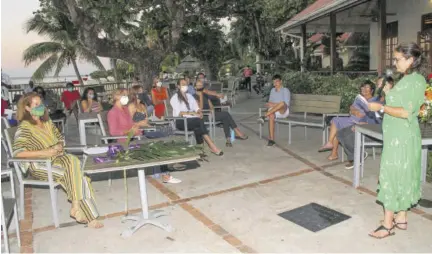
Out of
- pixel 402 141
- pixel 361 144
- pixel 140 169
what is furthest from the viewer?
pixel 361 144

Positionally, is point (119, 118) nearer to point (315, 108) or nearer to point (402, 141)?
point (402, 141)

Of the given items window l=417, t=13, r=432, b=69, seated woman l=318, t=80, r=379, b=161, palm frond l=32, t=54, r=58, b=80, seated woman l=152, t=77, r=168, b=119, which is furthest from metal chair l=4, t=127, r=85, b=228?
palm frond l=32, t=54, r=58, b=80

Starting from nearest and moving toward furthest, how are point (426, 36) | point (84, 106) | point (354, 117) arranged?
point (354, 117) < point (84, 106) < point (426, 36)

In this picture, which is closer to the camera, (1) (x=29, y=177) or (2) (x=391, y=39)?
(1) (x=29, y=177)

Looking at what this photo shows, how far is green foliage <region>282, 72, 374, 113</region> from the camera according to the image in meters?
9.72

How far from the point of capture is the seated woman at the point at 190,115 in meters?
6.69

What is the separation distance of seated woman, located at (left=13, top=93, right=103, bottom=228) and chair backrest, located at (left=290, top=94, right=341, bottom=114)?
4.59 m

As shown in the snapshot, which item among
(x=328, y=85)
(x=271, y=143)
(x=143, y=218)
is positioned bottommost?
(x=143, y=218)

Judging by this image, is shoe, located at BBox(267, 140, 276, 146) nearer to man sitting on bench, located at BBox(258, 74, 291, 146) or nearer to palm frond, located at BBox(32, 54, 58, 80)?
man sitting on bench, located at BBox(258, 74, 291, 146)

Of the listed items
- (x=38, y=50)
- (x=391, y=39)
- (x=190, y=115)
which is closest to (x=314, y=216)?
(x=190, y=115)

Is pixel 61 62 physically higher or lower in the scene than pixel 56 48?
lower

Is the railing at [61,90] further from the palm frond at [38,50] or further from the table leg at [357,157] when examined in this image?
the table leg at [357,157]

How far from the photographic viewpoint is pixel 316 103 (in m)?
7.50

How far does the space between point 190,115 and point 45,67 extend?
22321mm
